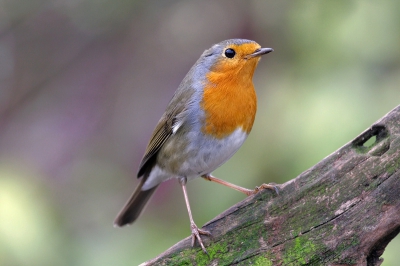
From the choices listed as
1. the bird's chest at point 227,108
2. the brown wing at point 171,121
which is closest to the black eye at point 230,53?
the bird's chest at point 227,108

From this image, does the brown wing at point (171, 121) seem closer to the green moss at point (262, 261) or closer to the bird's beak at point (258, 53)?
the bird's beak at point (258, 53)

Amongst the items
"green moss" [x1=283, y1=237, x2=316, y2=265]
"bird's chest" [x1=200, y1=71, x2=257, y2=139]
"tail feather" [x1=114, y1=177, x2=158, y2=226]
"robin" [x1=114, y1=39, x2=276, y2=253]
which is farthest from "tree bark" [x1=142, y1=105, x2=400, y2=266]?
"tail feather" [x1=114, y1=177, x2=158, y2=226]

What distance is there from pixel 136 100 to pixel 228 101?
1784 millimetres

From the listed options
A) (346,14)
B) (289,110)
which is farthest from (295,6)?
(289,110)

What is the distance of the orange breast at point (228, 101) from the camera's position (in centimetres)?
300

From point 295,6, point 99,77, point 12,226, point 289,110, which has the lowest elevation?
point 12,226

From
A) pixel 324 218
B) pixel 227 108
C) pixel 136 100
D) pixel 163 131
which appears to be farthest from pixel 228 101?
pixel 136 100

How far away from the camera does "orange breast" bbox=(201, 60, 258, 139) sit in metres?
3.00

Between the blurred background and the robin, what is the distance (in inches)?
15.4

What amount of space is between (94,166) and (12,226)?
132 centimetres

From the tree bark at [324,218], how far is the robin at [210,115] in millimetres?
436

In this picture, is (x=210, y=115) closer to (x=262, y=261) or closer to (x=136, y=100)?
(x=262, y=261)

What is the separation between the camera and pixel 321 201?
243 centimetres

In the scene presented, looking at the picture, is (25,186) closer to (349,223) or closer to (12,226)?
(12,226)
